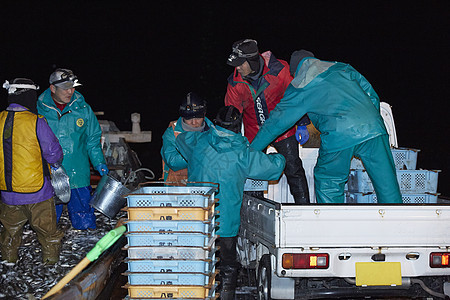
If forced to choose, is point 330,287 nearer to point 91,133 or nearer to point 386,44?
point 91,133

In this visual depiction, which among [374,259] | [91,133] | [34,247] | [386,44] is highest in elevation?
[386,44]

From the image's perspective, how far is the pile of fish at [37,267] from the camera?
17.4 feet

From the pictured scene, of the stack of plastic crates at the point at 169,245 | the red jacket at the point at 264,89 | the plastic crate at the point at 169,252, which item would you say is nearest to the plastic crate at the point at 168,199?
the stack of plastic crates at the point at 169,245

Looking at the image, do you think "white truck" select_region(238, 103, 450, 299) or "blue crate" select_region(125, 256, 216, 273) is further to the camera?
"white truck" select_region(238, 103, 450, 299)

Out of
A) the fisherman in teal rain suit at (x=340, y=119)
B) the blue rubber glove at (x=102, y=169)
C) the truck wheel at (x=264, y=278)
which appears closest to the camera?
the truck wheel at (x=264, y=278)

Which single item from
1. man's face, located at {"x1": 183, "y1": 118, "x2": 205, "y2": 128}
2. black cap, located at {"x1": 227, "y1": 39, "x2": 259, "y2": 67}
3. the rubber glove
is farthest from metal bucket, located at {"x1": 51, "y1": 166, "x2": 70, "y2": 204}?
black cap, located at {"x1": 227, "y1": 39, "x2": 259, "y2": 67}

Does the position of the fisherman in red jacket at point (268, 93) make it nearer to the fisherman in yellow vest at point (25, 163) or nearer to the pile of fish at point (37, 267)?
the fisherman in yellow vest at point (25, 163)

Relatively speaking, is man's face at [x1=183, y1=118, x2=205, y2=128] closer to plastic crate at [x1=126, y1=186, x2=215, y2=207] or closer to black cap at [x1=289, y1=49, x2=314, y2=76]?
black cap at [x1=289, y1=49, x2=314, y2=76]

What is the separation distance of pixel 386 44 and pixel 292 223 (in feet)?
156

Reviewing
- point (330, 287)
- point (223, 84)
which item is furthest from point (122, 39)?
point (330, 287)

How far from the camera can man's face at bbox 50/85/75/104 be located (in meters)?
7.18

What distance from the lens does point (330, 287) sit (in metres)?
4.78

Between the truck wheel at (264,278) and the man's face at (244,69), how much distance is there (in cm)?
233

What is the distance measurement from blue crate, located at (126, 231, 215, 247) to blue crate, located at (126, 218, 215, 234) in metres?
0.03
